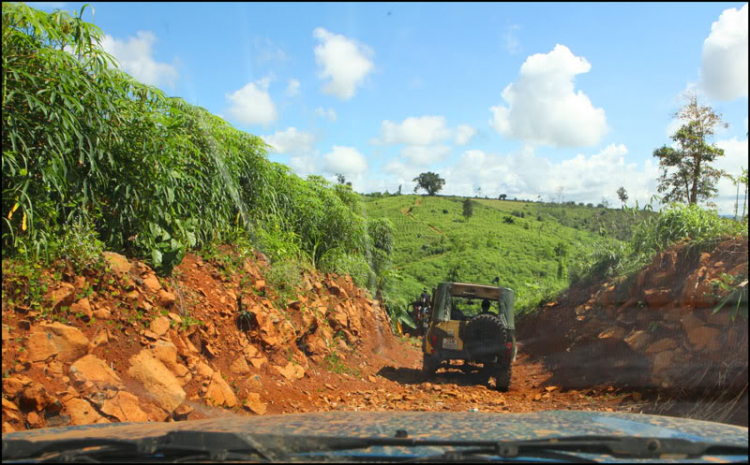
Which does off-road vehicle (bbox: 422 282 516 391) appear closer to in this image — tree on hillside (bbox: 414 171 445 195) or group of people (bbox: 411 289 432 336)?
group of people (bbox: 411 289 432 336)

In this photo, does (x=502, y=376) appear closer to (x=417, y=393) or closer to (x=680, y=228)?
(x=417, y=393)

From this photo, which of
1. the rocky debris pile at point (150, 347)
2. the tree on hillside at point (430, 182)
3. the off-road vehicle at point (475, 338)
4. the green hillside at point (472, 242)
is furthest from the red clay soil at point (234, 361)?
the tree on hillside at point (430, 182)

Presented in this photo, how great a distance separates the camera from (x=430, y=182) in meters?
79.1

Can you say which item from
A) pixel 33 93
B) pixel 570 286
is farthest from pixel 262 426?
pixel 570 286

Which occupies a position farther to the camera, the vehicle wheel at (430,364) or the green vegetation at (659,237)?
the vehicle wheel at (430,364)

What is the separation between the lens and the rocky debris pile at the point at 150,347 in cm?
460

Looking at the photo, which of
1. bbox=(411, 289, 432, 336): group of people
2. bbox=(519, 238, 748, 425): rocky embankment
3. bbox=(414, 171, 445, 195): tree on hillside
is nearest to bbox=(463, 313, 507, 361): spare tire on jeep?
bbox=(519, 238, 748, 425): rocky embankment

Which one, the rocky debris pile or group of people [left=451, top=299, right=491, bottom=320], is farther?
group of people [left=451, top=299, right=491, bottom=320]

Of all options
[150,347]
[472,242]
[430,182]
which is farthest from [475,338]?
[430,182]

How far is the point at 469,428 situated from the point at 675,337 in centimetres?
575

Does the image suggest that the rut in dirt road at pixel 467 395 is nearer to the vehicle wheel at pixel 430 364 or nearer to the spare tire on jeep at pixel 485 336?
the vehicle wheel at pixel 430 364

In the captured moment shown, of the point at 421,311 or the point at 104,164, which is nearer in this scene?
the point at 104,164

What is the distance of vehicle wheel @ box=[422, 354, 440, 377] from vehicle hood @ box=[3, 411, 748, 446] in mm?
6613

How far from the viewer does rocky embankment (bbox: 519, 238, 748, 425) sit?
5.87 meters
